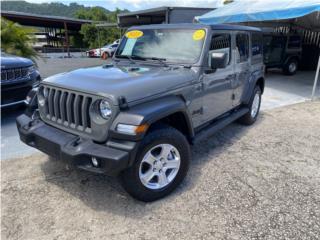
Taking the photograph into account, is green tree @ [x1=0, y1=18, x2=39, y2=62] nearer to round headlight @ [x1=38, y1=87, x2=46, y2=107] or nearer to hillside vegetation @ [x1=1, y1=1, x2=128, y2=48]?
round headlight @ [x1=38, y1=87, x2=46, y2=107]

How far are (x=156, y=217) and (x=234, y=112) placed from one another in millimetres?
2636

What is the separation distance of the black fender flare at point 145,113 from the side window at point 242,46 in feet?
6.72

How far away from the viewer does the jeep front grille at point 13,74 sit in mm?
4814

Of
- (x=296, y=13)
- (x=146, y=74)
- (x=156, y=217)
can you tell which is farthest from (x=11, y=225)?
(x=296, y=13)

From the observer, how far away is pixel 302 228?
2611 mm

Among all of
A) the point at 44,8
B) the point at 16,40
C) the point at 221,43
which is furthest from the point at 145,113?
the point at 44,8

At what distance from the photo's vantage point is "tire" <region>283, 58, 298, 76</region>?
12.3 m

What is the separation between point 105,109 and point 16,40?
8.08 metres

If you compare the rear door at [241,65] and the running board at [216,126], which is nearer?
the running board at [216,126]

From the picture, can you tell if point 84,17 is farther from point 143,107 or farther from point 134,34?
point 143,107

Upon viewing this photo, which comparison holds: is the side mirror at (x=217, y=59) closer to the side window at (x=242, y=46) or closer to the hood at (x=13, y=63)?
the side window at (x=242, y=46)

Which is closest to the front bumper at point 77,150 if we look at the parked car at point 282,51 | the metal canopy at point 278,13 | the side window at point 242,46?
the side window at point 242,46

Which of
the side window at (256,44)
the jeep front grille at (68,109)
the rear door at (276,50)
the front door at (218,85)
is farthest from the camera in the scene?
the rear door at (276,50)

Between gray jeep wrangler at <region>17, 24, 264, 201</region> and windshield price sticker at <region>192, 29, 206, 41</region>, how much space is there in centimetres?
1
